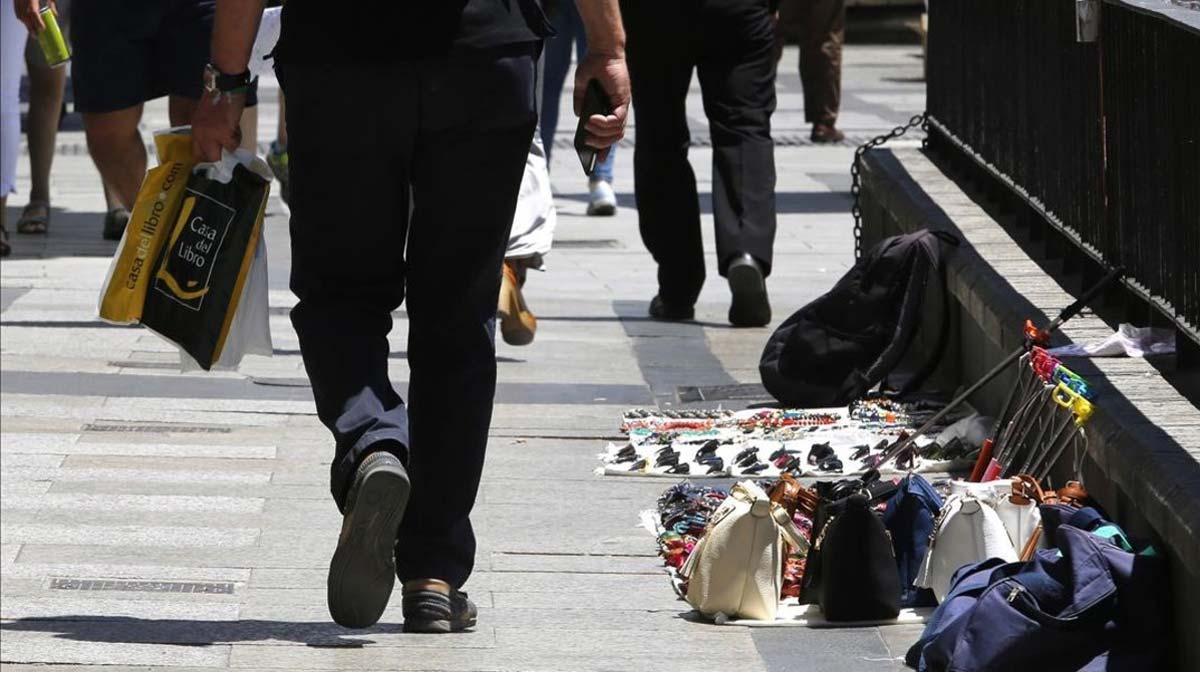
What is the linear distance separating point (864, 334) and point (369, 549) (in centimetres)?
277

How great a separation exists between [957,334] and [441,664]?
2807 mm

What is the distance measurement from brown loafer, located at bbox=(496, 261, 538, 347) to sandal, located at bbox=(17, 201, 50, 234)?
3788mm

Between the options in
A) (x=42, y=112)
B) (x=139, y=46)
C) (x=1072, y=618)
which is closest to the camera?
(x=1072, y=618)

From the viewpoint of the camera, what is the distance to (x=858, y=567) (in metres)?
4.59

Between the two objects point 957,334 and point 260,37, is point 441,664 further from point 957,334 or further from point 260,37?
point 957,334

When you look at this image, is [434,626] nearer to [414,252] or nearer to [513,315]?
[414,252]

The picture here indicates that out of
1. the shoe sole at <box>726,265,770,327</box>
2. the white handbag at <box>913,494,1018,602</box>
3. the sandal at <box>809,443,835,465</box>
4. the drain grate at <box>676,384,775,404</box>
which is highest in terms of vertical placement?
the white handbag at <box>913,494,1018,602</box>

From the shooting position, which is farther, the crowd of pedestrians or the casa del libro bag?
the casa del libro bag

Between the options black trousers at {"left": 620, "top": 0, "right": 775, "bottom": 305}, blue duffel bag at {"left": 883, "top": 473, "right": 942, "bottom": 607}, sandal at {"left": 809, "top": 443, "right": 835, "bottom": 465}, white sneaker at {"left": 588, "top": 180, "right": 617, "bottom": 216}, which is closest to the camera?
blue duffel bag at {"left": 883, "top": 473, "right": 942, "bottom": 607}

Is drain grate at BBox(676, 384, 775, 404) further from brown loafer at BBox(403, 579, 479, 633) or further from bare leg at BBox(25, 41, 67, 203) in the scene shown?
bare leg at BBox(25, 41, 67, 203)

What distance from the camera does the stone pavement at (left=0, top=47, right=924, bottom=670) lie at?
14.8 feet

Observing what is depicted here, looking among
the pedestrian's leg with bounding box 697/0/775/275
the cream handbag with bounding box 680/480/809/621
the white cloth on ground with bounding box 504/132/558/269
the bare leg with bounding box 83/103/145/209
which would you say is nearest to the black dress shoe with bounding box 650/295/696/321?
the pedestrian's leg with bounding box 697/0/775/275

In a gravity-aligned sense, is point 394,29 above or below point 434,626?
above

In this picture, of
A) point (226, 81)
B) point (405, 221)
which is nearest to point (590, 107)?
point (405, 221)
